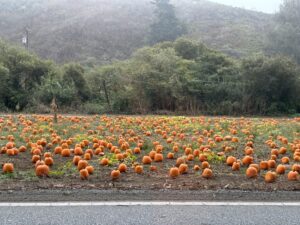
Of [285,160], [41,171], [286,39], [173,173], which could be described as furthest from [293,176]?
[286,39]

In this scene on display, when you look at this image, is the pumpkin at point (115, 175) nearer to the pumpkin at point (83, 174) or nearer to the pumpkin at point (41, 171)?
the pumpkin at point (83, 174)

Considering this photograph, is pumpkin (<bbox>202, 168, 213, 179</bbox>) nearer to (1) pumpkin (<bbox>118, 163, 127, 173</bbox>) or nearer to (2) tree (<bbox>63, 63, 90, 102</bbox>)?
(1) pumpkin (<bbox>118, 163, 127, 173</bbox>)

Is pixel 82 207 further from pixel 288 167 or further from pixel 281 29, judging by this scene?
pixel 281 29

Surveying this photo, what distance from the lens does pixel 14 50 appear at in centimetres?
2133

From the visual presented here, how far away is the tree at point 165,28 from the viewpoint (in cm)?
4506

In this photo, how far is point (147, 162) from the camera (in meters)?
7.02

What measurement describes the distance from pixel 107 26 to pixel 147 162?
48995 mm

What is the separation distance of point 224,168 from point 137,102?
41.6 ft

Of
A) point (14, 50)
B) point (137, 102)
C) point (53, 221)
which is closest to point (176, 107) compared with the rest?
point (137, 102)

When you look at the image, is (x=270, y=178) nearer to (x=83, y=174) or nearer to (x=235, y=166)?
(x=235, y=166)

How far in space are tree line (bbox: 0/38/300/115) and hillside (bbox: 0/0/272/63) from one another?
1903 cm

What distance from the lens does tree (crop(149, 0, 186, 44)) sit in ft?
148

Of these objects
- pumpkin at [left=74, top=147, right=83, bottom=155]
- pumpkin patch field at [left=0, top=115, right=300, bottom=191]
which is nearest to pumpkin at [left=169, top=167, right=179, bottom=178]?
pumpkin patch field at [left=0, top=115, right=300, bottom=191]

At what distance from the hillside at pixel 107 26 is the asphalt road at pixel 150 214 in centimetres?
3547
